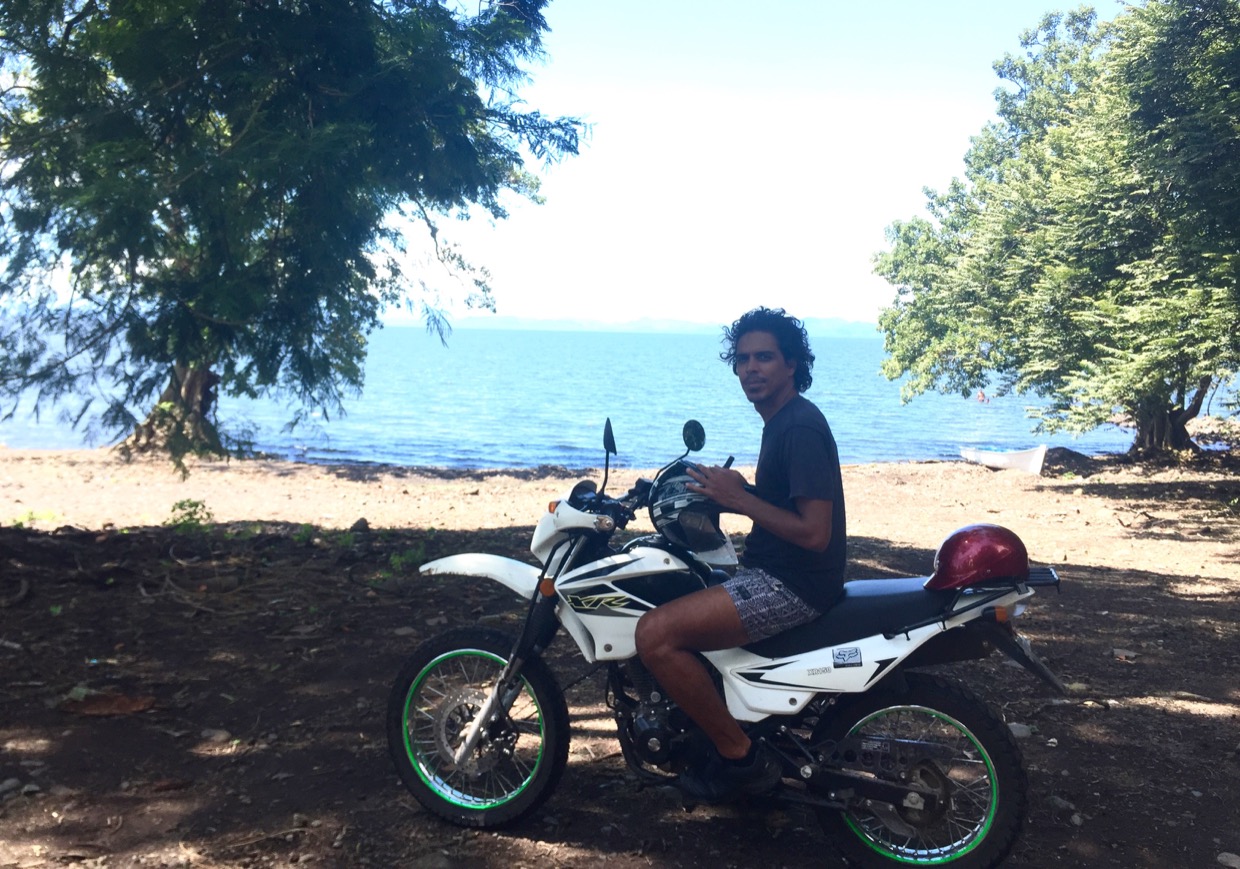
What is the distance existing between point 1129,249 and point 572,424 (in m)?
34.1

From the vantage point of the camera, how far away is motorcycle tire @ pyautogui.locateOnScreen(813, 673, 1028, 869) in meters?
3.54

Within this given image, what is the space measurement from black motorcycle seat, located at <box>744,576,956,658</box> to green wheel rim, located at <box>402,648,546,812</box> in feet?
3.38

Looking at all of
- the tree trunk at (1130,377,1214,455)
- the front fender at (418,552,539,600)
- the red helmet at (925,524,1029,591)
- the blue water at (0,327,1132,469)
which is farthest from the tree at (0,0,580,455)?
the tree trunk at (1130,377,1214,455)

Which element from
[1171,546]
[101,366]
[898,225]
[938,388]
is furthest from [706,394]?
[101,366]

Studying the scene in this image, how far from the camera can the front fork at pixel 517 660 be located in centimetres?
395

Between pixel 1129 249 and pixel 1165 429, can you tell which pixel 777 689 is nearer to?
pixel 1129 249

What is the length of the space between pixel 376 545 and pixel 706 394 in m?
69.1

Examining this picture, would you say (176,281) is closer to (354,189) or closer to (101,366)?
(101,366)

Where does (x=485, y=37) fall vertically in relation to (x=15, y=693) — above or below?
above

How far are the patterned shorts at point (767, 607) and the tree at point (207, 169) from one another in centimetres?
474

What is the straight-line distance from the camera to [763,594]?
3.68m

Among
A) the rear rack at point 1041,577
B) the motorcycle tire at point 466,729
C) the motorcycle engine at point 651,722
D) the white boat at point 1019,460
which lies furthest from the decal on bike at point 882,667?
the white boat at point 1019,460

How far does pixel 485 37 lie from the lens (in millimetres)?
8203

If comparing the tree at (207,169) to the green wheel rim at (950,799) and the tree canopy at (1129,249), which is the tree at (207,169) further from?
the tree canopy at (1129,249)
